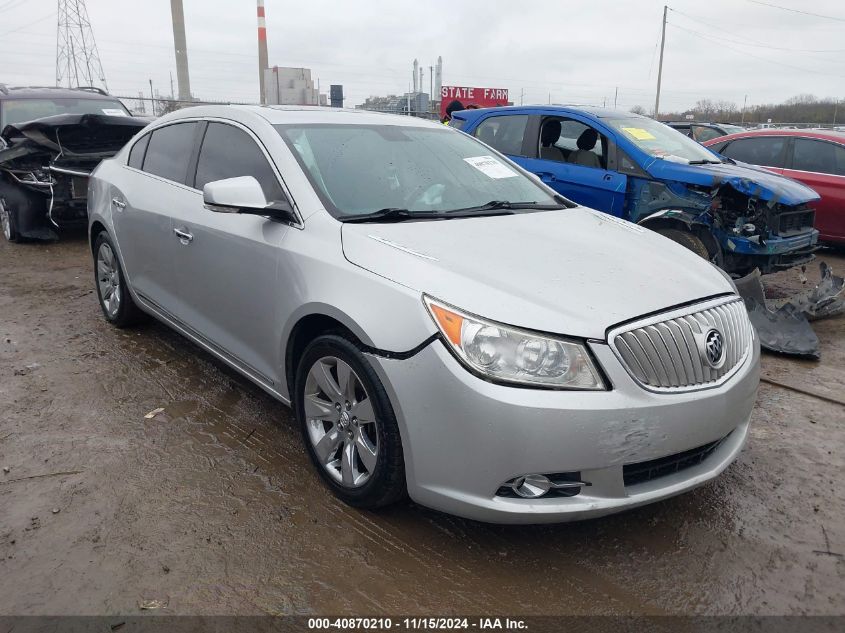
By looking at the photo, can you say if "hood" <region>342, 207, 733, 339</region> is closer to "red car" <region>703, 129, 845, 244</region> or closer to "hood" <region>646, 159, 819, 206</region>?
"hood" <region>646, 159, 819, 206</region>

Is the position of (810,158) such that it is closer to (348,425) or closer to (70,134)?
(348,425)

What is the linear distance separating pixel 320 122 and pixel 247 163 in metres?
0.45

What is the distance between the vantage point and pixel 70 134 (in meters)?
6.78

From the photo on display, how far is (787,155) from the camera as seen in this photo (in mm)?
7906

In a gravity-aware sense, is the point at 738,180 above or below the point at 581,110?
below

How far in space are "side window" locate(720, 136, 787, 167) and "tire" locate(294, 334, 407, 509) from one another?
24.6ft

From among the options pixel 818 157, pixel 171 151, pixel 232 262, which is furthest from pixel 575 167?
pixel 232 262

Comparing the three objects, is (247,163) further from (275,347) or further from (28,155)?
(28,155)

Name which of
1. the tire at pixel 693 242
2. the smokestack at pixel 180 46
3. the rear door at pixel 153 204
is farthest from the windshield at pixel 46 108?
the smokestack at pixel 180 46

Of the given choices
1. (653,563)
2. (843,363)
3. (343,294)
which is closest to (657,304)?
(653,563)

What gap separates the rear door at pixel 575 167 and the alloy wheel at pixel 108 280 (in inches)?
159

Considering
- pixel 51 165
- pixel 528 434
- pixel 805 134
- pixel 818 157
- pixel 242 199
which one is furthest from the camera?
pixel 805 134

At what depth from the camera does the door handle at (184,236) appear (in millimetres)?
3422

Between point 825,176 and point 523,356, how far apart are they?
23.4ft
